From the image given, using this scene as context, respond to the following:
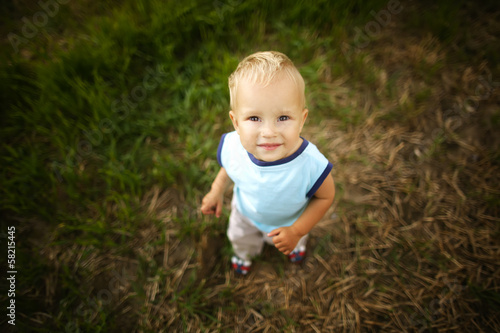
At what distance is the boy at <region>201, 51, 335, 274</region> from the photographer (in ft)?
3.22

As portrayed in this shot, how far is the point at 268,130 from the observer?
39.2 inches

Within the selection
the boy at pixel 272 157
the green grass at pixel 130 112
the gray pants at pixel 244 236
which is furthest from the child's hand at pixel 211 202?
the green grass at pixel 130 112

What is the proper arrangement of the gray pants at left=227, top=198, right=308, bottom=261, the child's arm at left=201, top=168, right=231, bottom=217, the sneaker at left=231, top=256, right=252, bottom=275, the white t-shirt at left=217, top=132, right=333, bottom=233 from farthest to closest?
the sneaker at left=231, top=256, right=252, bottom=275, the gray pants at left=227, top=198, right=308, bottom=261, the child's arm at left=201, top=168, right=231, bottom=217, the white t-shirt at left=217, top=132, right=333, bottom=233

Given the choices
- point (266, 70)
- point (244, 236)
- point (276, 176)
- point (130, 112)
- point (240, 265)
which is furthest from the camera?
point (130, 112)

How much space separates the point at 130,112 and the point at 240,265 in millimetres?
1500

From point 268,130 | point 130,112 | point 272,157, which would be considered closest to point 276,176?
point 272,157

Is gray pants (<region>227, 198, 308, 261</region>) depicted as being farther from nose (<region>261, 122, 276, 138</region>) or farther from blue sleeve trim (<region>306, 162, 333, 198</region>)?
nose (<region>261, 122, 276, 138</region>)

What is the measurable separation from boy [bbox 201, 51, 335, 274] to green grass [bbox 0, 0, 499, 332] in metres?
0.71

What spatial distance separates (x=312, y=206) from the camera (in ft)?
4.25

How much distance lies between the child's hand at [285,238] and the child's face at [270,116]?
1.21 ft

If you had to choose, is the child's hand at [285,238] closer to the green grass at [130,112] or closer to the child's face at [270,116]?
the child's face at [270,116]

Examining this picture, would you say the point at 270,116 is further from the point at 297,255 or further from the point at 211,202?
the point at 297,255

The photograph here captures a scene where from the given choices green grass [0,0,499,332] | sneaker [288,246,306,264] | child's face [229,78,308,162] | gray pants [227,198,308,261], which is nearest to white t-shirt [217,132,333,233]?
child's face [229,78,308,162]

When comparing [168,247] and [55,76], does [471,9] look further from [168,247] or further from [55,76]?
[55,76]
